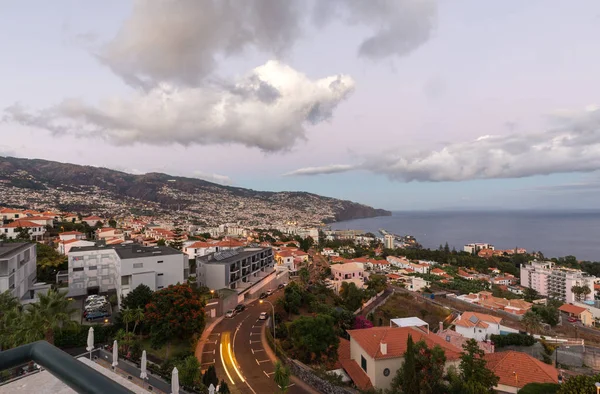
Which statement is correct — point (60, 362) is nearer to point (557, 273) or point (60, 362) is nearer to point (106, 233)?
point (106, 233)

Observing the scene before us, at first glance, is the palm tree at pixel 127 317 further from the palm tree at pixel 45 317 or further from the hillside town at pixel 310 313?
the palm tree at pixel 45 317

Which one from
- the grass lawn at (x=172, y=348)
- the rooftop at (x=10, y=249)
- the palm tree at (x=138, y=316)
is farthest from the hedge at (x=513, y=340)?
the rooftop at (x=10, y=249)

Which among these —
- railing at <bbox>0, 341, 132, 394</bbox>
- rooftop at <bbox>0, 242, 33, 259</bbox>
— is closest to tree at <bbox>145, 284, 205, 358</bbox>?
rooftop at <bbox>0, 242, 33, 259</bbox>

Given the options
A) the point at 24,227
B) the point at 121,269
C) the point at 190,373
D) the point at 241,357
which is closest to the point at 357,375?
the point at 241,357

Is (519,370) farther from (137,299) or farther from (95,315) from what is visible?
(95,315)

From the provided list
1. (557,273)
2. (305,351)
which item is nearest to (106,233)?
(305,351)

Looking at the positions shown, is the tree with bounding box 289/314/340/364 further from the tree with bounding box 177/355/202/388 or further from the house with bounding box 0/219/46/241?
the house with bounding box 0/219/46/241

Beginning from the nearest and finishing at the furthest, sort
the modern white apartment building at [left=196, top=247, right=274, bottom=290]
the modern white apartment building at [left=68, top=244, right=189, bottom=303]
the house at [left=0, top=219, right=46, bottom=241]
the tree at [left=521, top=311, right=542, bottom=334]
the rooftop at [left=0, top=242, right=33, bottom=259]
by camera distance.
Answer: the rooftop at [left=0, top=242, right=33, bottom=259]
the tree at [left=521, top=311, right=542, bottom=334]
the modern white apartment building at [left=68, top=244, right=189, bottom=303]
the modern white apartment building at [left=196, top=247, right=274, bottom=290]
the house at [left=0, top=219, right=46, bottom=241]
